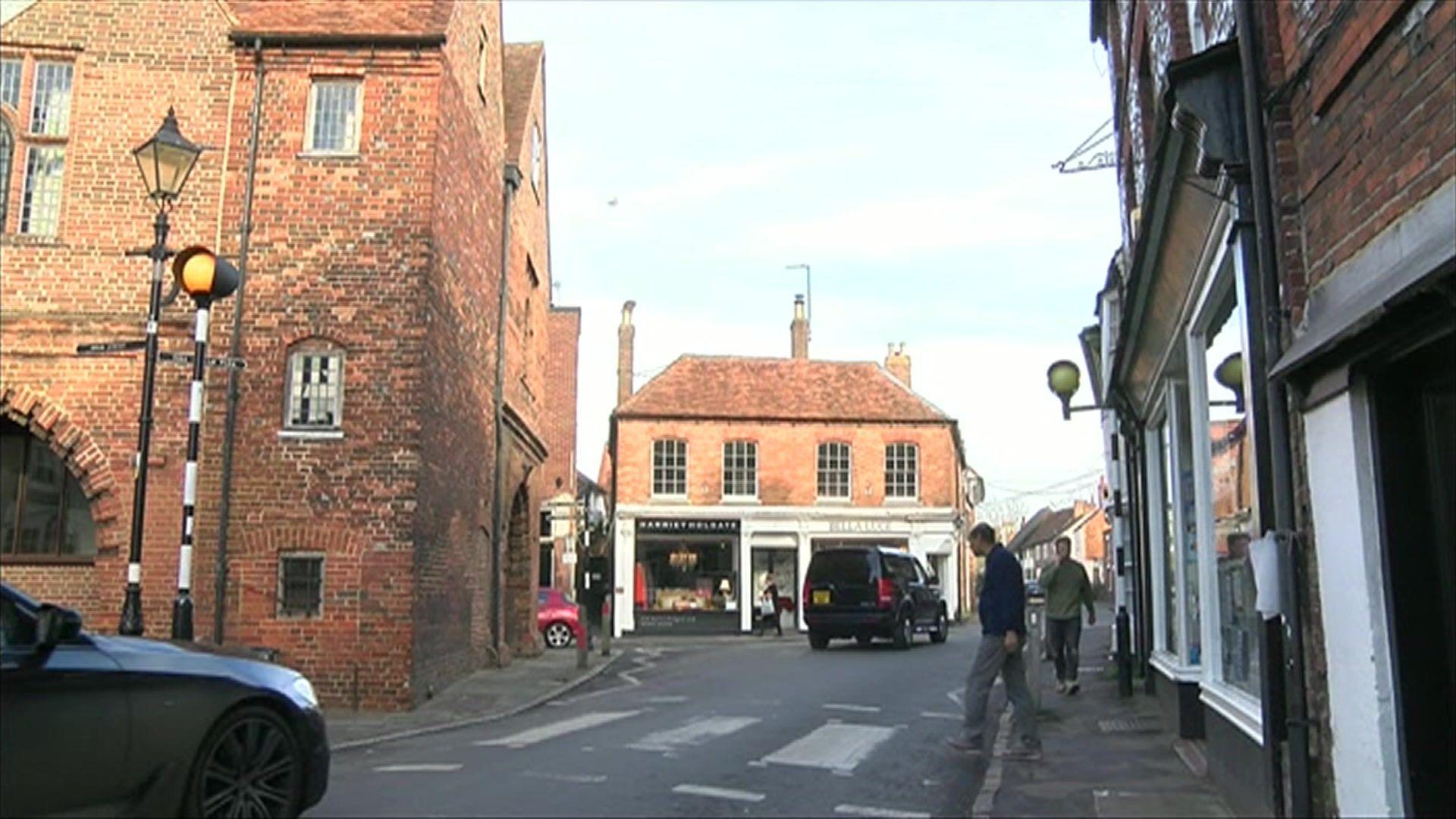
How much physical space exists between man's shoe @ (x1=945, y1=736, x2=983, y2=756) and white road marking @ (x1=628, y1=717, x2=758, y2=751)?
2.13 metres

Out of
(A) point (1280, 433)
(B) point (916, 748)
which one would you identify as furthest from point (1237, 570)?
(B) point (916, 748)

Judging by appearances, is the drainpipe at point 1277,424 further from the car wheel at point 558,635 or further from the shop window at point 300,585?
the car wheel at point 558,635

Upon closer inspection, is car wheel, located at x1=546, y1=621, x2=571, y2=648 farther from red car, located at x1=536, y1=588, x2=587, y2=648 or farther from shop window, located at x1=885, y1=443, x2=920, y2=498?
shop window, located at x1=885, y1=443, x2=920, y2=498

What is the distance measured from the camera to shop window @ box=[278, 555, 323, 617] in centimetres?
1441

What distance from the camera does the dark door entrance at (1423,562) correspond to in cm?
450

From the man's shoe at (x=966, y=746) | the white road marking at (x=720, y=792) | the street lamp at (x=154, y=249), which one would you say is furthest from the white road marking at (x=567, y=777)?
the street lamp at (x=154, y=249)

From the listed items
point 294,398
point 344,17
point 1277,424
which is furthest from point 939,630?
point 1277,424

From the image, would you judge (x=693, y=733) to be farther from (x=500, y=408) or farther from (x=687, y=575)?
(x=687, y=575)

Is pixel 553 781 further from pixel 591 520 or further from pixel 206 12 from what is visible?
pixel 591 520

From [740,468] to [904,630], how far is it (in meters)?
15.0

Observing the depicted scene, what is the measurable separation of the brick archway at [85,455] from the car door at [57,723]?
9.39 metres

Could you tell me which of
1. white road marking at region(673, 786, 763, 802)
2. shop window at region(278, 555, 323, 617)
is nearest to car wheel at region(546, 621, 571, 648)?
shop window at region(278, 555, 323, 617)

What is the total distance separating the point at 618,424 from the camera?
125 feet

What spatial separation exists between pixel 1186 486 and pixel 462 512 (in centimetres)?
1066
